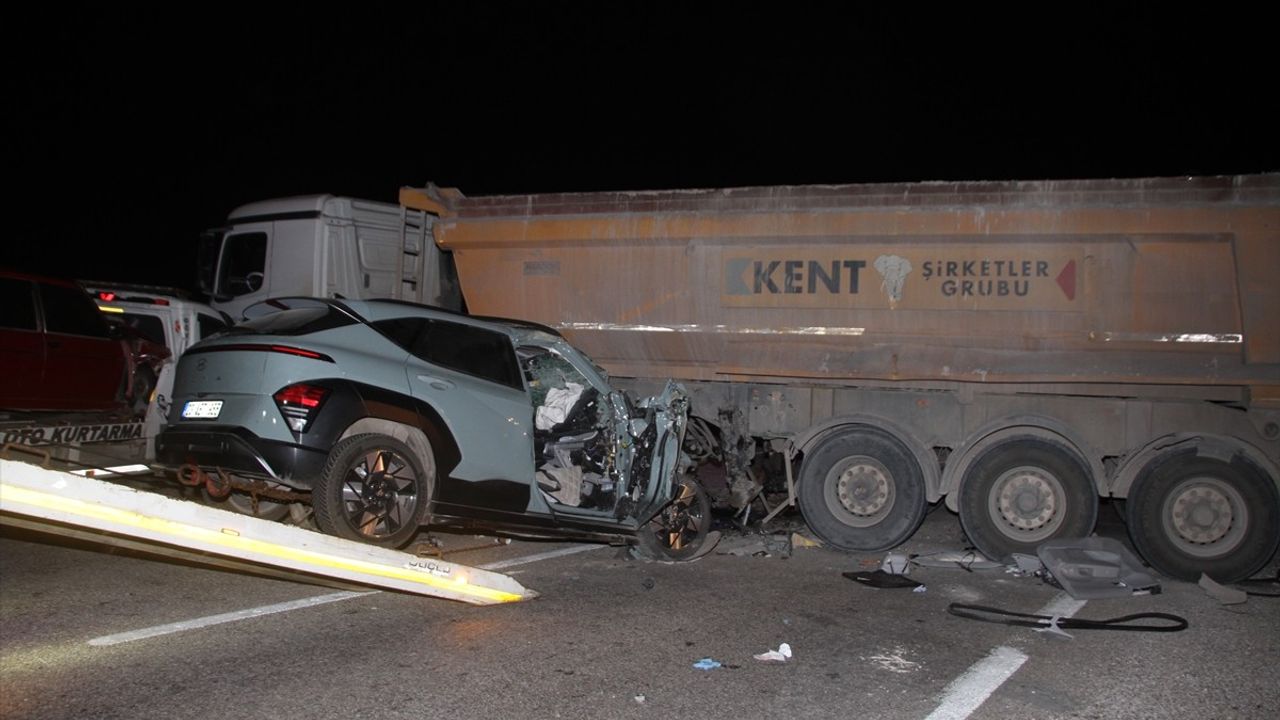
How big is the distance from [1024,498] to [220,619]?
6.37 meters

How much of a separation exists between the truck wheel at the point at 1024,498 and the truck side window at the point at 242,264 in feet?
26.1

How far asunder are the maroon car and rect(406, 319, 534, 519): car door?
4.00 meters

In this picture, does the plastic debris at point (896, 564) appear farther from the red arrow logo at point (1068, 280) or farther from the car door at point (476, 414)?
the car door at point (476, 414)

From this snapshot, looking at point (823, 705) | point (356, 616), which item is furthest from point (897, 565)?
point (356, 616)

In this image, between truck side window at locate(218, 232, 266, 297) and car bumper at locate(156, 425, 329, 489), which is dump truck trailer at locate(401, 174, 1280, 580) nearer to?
truck side window at locate(218, 232, 266, 297)

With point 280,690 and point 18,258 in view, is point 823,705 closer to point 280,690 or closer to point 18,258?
point 280,690


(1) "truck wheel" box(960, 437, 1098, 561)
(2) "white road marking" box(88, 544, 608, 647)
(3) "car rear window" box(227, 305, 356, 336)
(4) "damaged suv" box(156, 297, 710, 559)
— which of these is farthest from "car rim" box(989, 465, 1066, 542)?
(3) "car rear window" box(227, 305, 356, 336)

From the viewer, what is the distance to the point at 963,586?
287 inches

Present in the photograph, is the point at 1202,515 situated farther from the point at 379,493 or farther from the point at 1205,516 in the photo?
the point at 379,493

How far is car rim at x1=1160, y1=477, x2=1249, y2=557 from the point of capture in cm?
766

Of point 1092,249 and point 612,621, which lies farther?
point 1092,249

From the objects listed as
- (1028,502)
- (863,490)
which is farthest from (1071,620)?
(863,490)

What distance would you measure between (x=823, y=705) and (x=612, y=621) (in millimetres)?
1753

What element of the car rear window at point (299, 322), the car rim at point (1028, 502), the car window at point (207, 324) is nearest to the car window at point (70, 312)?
the car window at point (207, 324)
